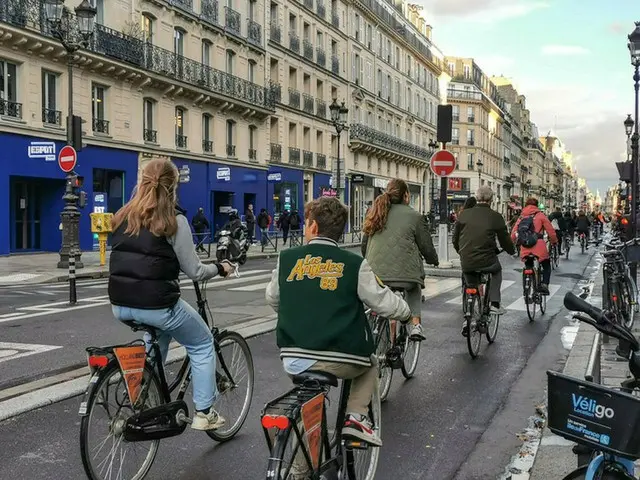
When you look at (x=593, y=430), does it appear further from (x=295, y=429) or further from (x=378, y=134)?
(x=378, y=134)

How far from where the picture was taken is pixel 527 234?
10.8 metres

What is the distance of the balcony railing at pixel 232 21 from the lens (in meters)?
35.8

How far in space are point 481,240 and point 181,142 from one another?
25787 millimetres

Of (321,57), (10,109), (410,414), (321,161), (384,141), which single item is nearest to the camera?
(410,414)

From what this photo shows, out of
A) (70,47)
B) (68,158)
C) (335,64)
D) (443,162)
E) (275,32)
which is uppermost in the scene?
(275,32)

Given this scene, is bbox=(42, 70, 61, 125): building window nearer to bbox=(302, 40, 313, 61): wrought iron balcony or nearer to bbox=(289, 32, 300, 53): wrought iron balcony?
bbox=(289, 32, 300, 53): wrought iron balcony

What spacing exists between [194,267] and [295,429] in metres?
1.47

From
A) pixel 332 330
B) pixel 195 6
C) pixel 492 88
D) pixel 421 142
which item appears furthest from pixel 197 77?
pixel 492 88

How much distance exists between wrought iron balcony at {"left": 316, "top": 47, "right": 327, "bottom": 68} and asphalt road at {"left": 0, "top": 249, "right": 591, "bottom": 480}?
127ft

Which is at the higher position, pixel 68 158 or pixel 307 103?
pixel 307 103

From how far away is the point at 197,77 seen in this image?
108 ft

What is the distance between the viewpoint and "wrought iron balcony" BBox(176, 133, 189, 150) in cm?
3201

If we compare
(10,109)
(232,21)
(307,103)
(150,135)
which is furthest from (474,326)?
(307,103)

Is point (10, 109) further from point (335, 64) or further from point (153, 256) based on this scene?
point (335, 64)
